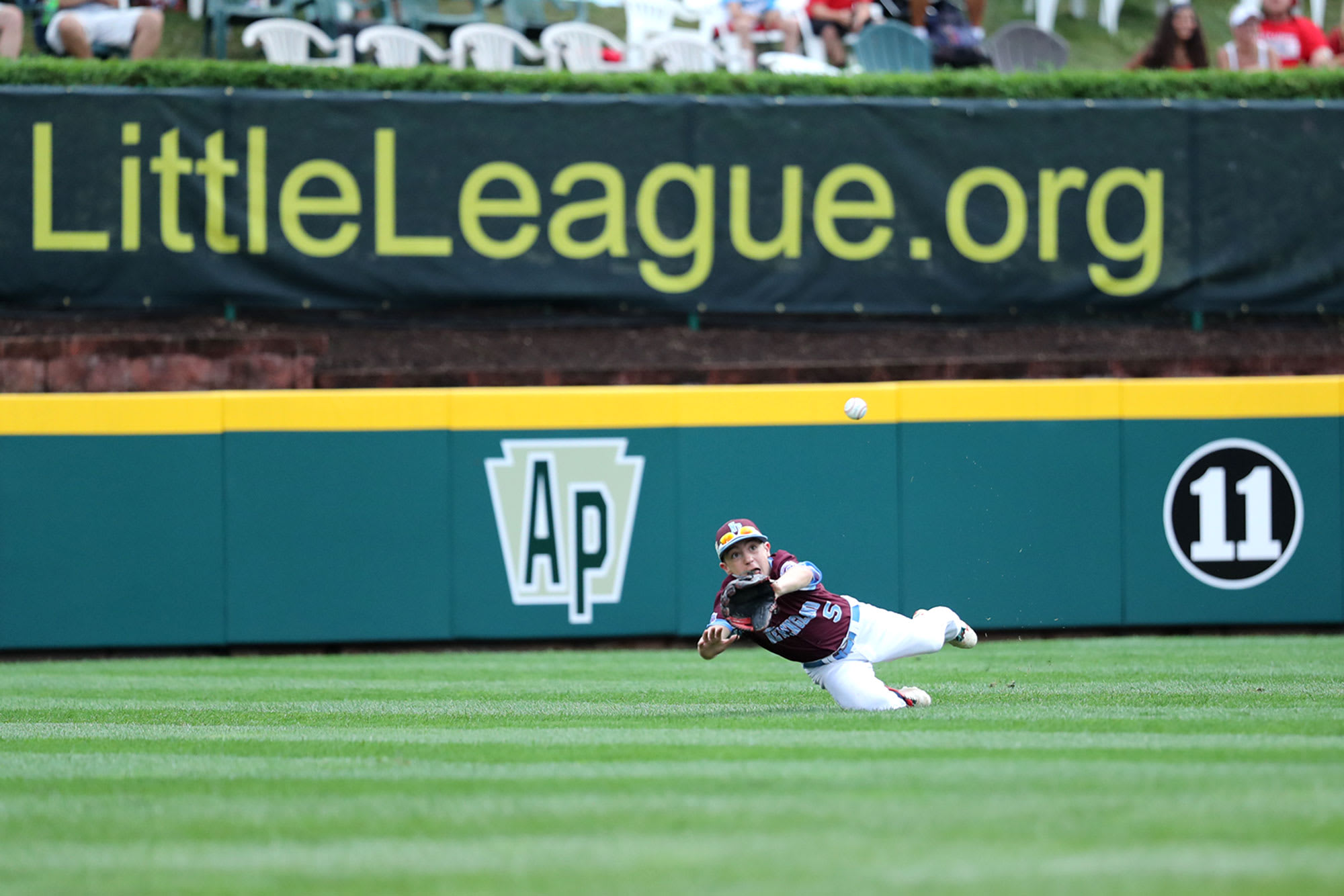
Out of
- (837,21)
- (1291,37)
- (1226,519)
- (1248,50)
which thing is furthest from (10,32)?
(1291,37)

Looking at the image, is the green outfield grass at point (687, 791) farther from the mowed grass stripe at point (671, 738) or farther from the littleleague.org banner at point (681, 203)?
the littleleague.org banner at point (681, 203)

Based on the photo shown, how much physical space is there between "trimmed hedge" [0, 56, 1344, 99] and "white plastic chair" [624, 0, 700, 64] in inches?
149

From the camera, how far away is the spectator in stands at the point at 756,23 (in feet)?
58.9

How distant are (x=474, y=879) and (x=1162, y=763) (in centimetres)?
275

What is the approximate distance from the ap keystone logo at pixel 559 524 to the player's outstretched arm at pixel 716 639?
19.2 ft

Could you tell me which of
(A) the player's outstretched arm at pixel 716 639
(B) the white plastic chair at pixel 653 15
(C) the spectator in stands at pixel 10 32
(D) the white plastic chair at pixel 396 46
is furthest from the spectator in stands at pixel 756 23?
(A) the player's outstretched arm at pixel 716 639

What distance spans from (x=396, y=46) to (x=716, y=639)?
1120 cm

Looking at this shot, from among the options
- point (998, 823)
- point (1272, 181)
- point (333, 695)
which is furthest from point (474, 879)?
point (1272, 181)

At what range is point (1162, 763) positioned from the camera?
18.7ft

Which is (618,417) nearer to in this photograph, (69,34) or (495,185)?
(495,185)

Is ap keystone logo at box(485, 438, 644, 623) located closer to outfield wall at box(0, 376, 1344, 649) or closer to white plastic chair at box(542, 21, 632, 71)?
outfield wall at box(0, 376, 1344, 649)

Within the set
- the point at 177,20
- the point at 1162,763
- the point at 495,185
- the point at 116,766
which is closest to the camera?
the point at 1162,763

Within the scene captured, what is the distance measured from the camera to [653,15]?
64.1ft

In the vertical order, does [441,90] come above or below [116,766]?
above
